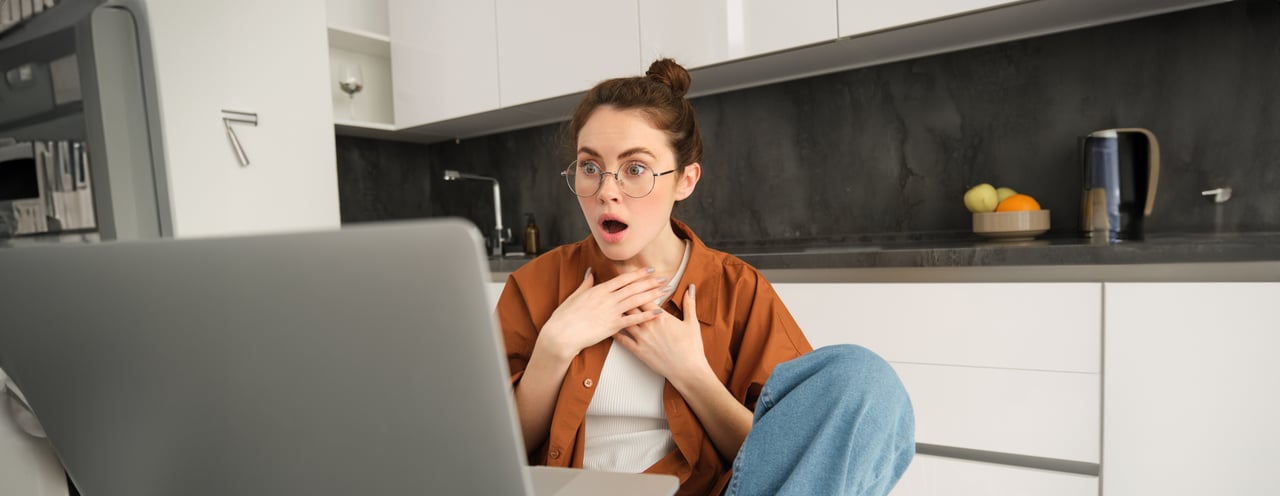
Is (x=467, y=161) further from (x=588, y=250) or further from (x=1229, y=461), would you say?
(x=1229, y=461)

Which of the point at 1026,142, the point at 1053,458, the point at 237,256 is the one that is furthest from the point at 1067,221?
the point at 237,256

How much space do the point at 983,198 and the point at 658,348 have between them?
1409mm

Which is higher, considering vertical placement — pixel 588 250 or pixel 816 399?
pixel 588 250

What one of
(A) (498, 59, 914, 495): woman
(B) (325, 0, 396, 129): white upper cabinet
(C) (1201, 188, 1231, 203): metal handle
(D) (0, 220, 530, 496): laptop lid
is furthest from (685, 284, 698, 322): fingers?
(B) (325, 0, 396, 129): white upper cabinet

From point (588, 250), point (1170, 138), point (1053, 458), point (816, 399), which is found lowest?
point (1053, 458)

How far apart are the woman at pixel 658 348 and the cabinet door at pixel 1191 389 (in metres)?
0.90

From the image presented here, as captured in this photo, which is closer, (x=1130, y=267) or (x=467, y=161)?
(x=1130, y=267)

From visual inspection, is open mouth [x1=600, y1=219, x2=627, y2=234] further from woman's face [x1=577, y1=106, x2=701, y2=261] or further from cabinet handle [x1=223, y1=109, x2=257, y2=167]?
cabinet handle [x1=223, y1=109, x2=257, y2=167]

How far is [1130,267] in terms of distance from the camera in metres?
1.49

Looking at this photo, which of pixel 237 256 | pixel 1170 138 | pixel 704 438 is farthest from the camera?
pixel 1170 138

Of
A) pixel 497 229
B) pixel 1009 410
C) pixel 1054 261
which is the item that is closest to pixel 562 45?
pixel 497 229

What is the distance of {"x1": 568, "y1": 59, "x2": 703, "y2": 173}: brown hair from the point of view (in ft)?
3.57

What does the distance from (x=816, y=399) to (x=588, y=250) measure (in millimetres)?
559

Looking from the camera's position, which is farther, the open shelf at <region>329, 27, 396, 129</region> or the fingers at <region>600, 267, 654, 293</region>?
the open shelf at <region>329, 27, 396, 129</region>
